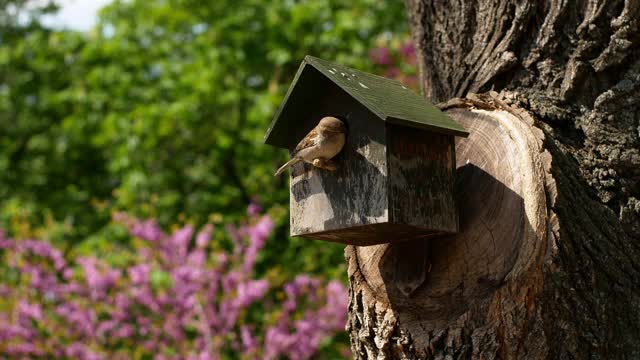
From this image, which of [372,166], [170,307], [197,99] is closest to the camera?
[372,166]

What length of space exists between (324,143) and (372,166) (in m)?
0.15

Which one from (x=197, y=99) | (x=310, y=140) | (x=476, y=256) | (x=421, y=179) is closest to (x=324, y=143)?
(x=310, y=140)

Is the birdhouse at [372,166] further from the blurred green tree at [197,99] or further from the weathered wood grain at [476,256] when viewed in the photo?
the blurred green tree at [197,99]

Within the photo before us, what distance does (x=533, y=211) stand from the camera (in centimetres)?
203

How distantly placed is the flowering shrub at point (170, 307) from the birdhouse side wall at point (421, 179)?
2920mm

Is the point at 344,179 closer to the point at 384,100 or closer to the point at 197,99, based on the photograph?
the point at 384,100

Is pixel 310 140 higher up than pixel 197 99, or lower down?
lower down

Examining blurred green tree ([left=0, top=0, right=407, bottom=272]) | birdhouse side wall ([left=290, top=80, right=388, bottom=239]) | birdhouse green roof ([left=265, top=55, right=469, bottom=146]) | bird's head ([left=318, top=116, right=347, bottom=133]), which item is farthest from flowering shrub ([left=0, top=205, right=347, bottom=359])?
bird's head ([left=318, top=116, right=347, bottom=133])

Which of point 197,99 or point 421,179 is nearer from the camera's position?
point 421,179

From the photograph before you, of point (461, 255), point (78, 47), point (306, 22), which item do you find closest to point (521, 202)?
point (461, 255)

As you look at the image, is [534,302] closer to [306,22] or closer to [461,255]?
[461,255]

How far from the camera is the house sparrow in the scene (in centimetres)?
203

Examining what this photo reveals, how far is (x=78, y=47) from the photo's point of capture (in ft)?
24.7

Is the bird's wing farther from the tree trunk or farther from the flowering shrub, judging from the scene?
the flowering shrub
